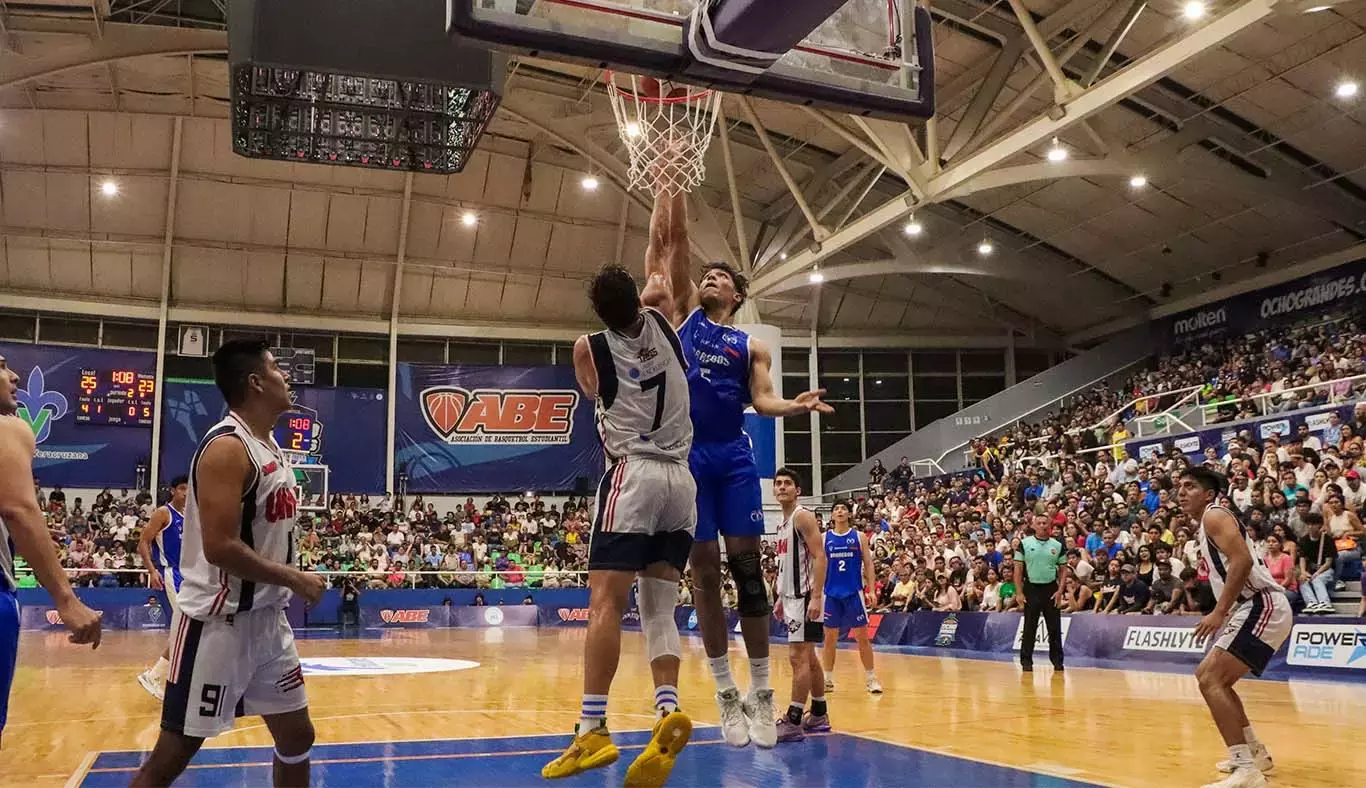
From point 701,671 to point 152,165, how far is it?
71.0ft

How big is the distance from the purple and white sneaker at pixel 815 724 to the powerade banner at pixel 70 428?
25.3m

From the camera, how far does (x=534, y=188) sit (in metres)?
28.8

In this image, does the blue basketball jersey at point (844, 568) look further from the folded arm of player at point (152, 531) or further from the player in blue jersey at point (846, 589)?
the folded arm of player at point (152, 531)

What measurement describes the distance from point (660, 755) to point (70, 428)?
90.5ft

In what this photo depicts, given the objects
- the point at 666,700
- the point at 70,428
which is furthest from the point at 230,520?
the point at 70,428

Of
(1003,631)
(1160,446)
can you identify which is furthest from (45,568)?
(1160,446)

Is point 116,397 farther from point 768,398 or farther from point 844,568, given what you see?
point 768,398

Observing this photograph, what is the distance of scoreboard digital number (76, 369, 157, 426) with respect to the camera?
89.8ft

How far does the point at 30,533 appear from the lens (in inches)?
130

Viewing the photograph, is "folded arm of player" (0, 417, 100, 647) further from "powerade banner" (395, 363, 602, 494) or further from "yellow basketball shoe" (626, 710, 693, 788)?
"powerade banner" (395, 363, 602, 494)

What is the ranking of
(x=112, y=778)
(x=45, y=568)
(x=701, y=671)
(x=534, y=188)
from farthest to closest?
1. (x=534, y=188)
2. (x=701, y=671)
3. (x=112, y=778)
4. (x=45, y=568)

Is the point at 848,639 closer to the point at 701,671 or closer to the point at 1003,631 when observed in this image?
the point at 1003,631

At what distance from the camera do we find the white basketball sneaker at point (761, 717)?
5234 millimetres

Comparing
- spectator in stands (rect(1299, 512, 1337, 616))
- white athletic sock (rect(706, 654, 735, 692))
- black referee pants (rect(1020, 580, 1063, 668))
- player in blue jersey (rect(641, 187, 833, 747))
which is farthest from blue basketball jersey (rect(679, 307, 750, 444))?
spectator in stands (rect(1299, 512, 1337, 616))
